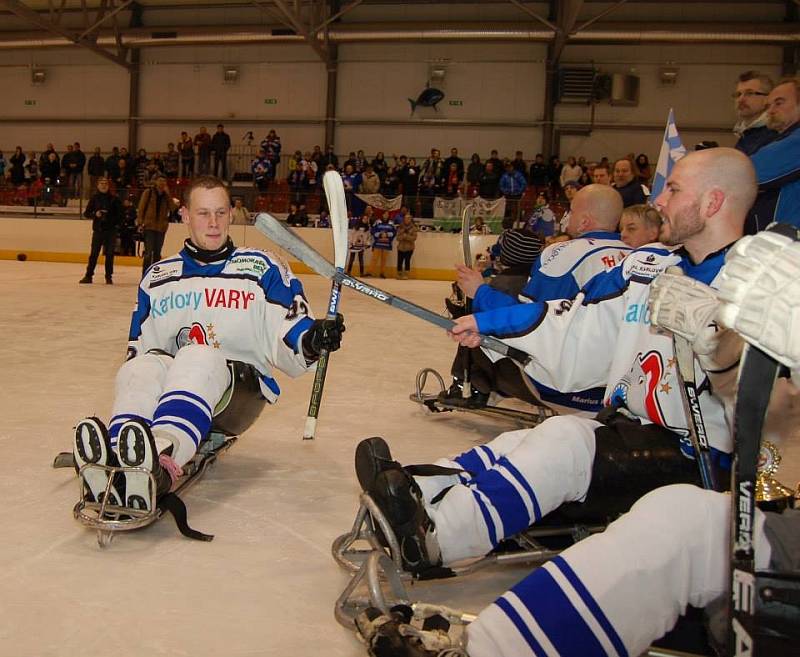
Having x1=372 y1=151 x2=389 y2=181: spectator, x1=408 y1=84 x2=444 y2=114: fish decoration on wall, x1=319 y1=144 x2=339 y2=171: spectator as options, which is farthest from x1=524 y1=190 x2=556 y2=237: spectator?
x1=408 y1=84 x2=444 y2=114: fish decoration on wall

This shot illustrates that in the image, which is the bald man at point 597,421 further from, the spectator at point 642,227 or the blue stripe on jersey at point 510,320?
the spectator at point 642,227

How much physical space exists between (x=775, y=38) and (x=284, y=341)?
1420cm

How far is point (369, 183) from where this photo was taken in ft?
48.0

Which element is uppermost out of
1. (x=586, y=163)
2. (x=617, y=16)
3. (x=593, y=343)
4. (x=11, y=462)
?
(x=617, y=16)

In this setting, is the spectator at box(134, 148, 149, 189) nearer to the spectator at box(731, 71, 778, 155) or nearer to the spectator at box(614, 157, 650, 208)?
the spectator at box(614, 157, 650, 208)

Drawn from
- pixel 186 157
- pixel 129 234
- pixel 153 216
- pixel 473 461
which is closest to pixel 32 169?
pixel 186 157

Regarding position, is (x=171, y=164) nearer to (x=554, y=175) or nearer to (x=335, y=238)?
(x=554, y=175)

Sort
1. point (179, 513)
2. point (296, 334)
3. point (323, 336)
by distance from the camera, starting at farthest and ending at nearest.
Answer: point (296, 334)
point (323, 336)
point (179, 513)

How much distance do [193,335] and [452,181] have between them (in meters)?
12.5

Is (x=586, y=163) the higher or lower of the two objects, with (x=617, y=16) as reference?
lower

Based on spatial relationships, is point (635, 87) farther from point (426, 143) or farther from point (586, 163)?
point (426, 143)

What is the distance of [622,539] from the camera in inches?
50.0

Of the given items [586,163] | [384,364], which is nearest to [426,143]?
[586,163]

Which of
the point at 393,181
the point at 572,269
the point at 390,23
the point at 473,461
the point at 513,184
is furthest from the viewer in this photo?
the point at 390,23
